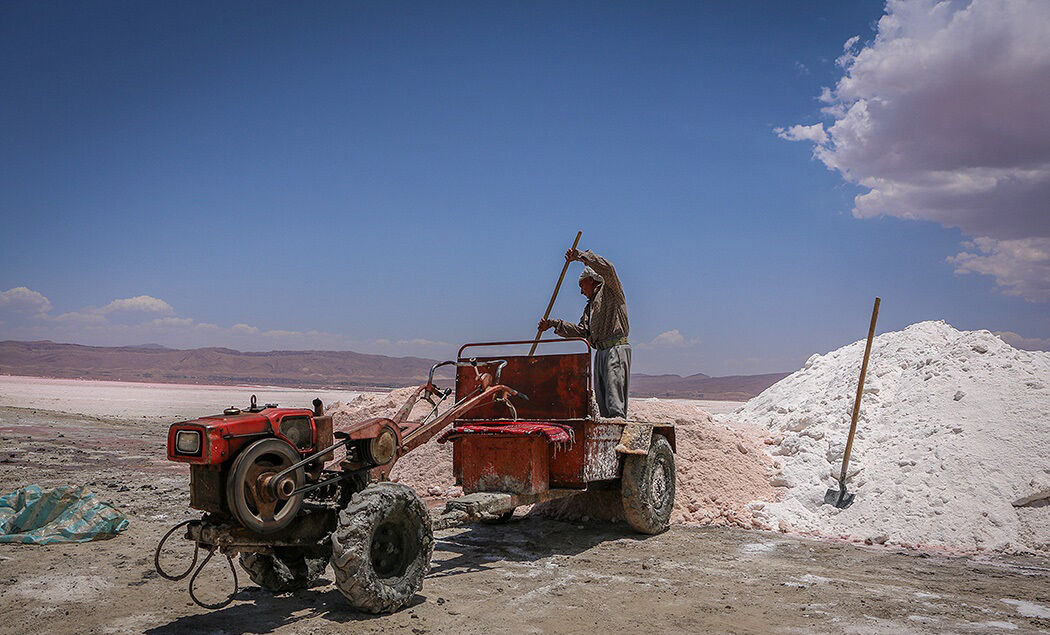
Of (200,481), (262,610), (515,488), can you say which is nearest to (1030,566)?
(515,488)

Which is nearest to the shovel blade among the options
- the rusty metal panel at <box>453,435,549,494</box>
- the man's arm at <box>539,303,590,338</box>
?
the man's arm at <box>539,303,590,338</box>

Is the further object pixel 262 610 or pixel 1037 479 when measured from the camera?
pixel 1037 479

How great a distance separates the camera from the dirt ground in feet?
16.2

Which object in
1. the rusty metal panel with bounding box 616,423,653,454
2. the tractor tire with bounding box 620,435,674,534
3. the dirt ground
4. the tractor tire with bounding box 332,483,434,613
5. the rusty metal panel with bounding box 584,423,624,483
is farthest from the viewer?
the tractor tire with bounding box 620,435,674,534

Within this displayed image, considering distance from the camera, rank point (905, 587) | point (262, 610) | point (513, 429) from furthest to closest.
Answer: point (513, 429), point (905, 587), point (262, 610)

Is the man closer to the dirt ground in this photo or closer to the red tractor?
the red tractor

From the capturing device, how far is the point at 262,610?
16.8 ft

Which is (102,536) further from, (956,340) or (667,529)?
(956,340)

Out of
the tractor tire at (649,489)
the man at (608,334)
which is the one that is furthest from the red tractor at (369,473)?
the man at (608,334)

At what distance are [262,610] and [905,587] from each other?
5.14m

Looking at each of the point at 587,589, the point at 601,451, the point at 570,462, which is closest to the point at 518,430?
the point at 570,462

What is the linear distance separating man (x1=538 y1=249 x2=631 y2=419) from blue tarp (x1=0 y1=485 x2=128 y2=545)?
512 centimetres

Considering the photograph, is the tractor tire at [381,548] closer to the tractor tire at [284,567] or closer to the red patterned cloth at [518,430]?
the tractor tire at [284,567]

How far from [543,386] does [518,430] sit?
1279mm
